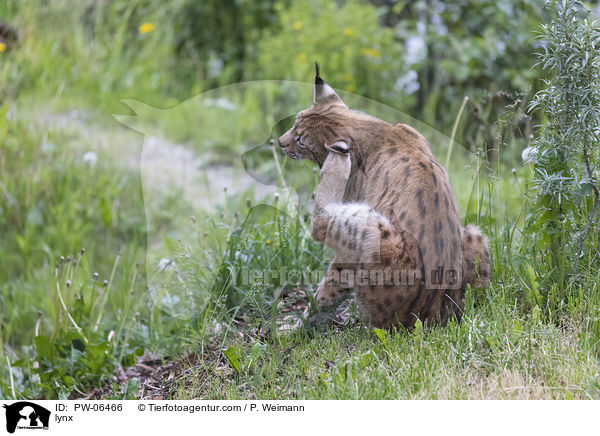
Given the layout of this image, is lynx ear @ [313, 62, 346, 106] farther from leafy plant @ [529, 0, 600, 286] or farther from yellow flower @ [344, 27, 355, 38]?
yellow flower @ [344, 27, 355, 38]

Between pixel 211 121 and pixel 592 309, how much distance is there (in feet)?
14.0

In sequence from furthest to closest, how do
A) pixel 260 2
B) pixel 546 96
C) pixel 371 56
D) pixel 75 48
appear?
pixel 260 2
pixel 75 48
pixel 371 56
pixel 546 96

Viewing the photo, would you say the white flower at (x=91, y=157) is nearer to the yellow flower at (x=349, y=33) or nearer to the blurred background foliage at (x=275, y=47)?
the blurred background foliage at (x=275, y=47)

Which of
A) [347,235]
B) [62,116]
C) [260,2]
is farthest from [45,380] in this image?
[260,2]

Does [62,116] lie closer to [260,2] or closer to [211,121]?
[211,121]

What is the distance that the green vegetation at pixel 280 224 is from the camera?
10.2 feet

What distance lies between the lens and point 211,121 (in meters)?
6.40

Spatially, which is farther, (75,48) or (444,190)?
(75,48)

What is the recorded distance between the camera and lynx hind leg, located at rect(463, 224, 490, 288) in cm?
320

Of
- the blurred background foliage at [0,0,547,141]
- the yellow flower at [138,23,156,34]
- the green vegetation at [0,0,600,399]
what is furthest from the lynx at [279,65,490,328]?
the yellow flower at [138,23,156,34]
